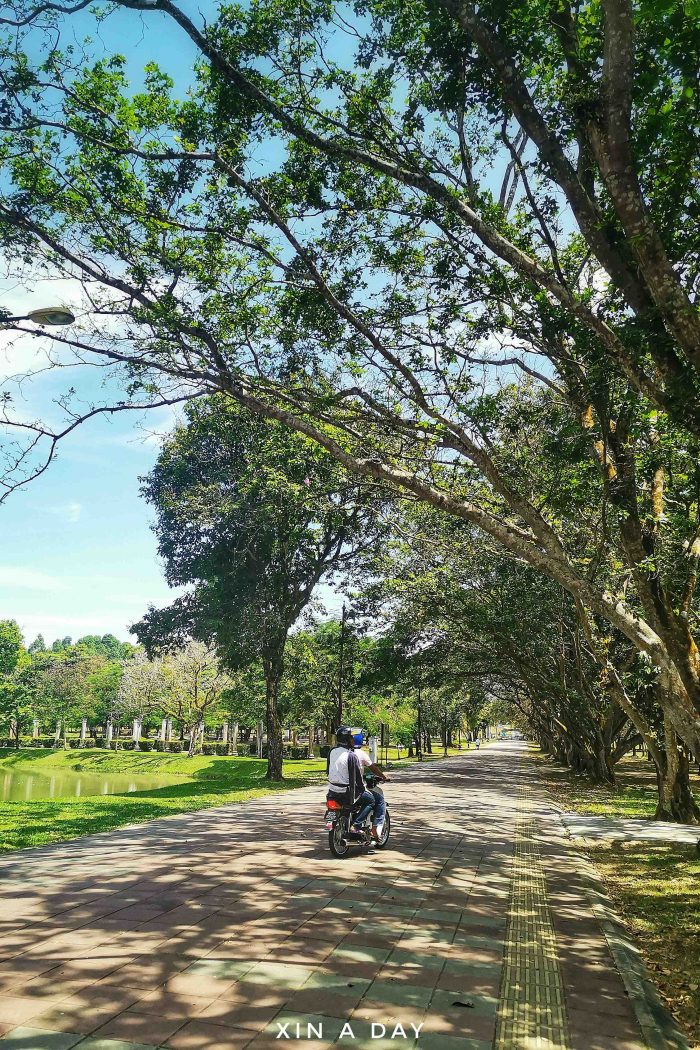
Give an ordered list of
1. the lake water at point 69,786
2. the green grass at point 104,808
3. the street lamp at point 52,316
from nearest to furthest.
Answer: the street lamp at point 52,316
the green grass at point 104,808
the lake water at point 69,786

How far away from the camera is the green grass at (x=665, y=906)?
4.74 meters

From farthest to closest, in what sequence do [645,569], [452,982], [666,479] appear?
[666,479], [645,569], [452,982]

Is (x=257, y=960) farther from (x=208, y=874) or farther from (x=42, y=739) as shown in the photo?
(x=42, y=739)

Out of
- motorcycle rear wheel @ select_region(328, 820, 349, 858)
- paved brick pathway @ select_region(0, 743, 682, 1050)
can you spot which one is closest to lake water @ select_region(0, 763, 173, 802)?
motorcycle rear wheel @ select_region(328, 820, 349, 858)

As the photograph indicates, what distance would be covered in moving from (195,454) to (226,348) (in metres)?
12.5

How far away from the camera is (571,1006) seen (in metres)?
4.21

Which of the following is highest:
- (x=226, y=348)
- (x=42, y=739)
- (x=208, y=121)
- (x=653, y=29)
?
(x=208, y=121)

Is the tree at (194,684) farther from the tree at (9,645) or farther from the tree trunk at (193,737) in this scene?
the tree at (9,645)

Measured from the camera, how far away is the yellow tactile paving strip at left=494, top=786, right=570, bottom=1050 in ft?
12.3

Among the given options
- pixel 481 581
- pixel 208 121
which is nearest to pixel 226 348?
pixel 208 121

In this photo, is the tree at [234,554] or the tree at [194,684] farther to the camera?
the tree at [194,684]

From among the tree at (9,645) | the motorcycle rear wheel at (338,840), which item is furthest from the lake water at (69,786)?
the tree at (9,645)

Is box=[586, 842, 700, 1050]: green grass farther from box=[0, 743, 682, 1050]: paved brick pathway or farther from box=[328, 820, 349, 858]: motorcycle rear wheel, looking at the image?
box=[328, 820, 349, 858]: motorcycle rear wheel

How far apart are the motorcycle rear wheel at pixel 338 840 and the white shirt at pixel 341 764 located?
1.70ft
